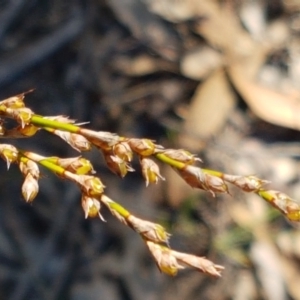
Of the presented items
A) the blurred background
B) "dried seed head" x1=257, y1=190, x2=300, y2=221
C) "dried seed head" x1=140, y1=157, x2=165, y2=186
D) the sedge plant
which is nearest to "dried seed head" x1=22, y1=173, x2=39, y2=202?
the sedge plant

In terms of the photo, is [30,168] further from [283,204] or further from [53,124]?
[283,204]

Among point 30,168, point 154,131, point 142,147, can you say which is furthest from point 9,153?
point 154,131

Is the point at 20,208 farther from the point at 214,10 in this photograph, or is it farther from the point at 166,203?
the point at 214,10

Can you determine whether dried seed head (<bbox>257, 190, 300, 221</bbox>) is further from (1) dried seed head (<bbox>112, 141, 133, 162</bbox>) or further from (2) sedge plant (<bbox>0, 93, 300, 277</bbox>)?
(1) dried seed head (<bbox>112, 141, 133, 162</bbox>)

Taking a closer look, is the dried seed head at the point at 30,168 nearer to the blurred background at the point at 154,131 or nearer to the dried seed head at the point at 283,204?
the dried seed head at the point at 283,204

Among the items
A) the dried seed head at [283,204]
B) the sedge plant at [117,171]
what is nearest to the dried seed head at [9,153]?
the sedge plant at [117,171]

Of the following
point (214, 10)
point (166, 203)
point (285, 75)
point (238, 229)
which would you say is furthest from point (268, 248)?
point (214, 10)

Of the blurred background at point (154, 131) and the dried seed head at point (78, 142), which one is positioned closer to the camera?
the dried seed head at point (78, 142)
